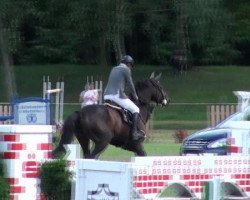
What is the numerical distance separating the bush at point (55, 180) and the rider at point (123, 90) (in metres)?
7.20

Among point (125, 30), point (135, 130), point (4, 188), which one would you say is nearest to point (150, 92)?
point (135, 130)

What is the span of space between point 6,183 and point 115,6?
39.7 metres

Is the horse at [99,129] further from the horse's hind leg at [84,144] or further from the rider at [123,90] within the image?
the rider at [123,90]

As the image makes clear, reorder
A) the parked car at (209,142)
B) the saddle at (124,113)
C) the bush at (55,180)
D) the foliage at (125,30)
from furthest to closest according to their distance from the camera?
the foliage at (125,30)
the parked car at (209,142)
the saddle at (124,113)
the bush at (55,180)

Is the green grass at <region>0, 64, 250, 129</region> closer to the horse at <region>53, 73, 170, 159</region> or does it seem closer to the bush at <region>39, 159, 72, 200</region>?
the horse at <region>53, 73, 170, 159</region>

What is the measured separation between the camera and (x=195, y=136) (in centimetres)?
2473

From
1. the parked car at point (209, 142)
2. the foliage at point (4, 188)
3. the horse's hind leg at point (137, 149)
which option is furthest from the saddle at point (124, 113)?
the foliage at point (4, 188)

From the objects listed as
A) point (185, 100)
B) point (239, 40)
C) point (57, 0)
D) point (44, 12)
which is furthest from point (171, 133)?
point (239, 40)

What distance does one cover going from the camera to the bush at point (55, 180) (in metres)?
14.2

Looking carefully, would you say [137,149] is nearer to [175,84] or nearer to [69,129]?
[69,129]

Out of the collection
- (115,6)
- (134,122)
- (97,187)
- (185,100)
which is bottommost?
(97,187)

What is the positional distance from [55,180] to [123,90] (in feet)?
25.8

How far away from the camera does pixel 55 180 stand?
1429 cm

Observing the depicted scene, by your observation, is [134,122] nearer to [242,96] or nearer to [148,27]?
[242,96]
